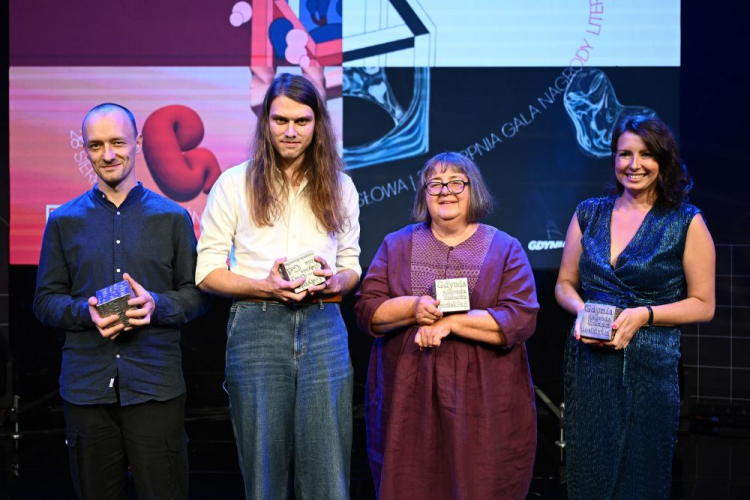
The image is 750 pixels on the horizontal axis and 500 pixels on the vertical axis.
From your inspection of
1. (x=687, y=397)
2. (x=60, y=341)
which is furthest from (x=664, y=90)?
(x=60, y=341)

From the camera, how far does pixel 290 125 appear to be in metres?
2.32

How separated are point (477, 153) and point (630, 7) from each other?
1.18 m

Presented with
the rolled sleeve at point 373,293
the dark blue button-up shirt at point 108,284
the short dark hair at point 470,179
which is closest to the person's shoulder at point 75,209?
the dark blue button-up shirt at point 108,284

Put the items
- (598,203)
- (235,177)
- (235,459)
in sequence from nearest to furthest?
1. (235,177)
2. (598,203)
3. (235,459)

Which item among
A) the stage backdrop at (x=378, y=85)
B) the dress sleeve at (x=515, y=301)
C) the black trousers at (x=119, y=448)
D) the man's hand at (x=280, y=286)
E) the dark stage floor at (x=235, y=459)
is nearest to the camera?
the man's hand at (x=280, y=286)

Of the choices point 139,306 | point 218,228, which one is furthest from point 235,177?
point 139,306

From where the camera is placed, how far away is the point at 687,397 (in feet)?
15.9

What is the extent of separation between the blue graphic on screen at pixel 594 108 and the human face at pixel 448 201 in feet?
6.87

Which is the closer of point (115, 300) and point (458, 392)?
point (115, 300)

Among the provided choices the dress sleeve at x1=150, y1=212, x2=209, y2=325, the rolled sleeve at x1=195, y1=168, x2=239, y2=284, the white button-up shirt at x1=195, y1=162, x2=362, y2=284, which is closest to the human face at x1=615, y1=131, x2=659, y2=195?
the white button-up shirt at x1=195, y1=162, x2=362, y2=284

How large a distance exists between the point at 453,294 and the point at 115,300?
100 centimetres

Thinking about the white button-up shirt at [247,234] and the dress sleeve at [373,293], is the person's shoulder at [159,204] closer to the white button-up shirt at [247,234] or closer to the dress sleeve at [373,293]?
the white button-up shirt at [247,234]

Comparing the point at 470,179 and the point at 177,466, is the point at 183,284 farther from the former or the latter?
the point at 470,179

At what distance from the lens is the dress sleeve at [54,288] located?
91.4 inches
